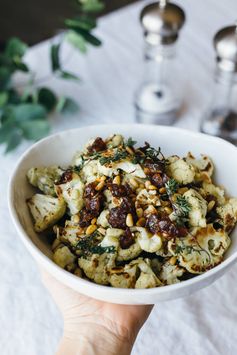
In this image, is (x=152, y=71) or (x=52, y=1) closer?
(x=152, y=71)

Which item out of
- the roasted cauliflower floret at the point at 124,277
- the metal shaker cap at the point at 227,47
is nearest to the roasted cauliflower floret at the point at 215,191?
the roasted cauliflower floret at the point at 124,277

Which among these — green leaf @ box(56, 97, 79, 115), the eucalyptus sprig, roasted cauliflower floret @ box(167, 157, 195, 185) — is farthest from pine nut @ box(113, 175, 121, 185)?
green leaf @ box(56, 97, 79, 115)

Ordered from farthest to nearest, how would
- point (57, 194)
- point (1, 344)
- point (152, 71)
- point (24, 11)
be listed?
point (24, 11)
point (152, 71)
point (1, 344)
point (57, 194)

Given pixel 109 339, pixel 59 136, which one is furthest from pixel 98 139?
pixel 109 339

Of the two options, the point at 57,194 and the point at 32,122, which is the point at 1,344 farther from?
the point at 32,122

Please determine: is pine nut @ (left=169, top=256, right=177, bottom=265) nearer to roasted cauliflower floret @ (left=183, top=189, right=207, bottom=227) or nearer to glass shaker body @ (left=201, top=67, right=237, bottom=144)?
roasted cauliflower floret @ (left=183, top=189, right=207, bottom=227)

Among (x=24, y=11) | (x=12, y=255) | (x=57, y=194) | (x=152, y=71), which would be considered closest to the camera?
(x=57, y=194)

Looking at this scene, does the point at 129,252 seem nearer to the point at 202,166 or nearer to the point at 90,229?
the point at 90,229
